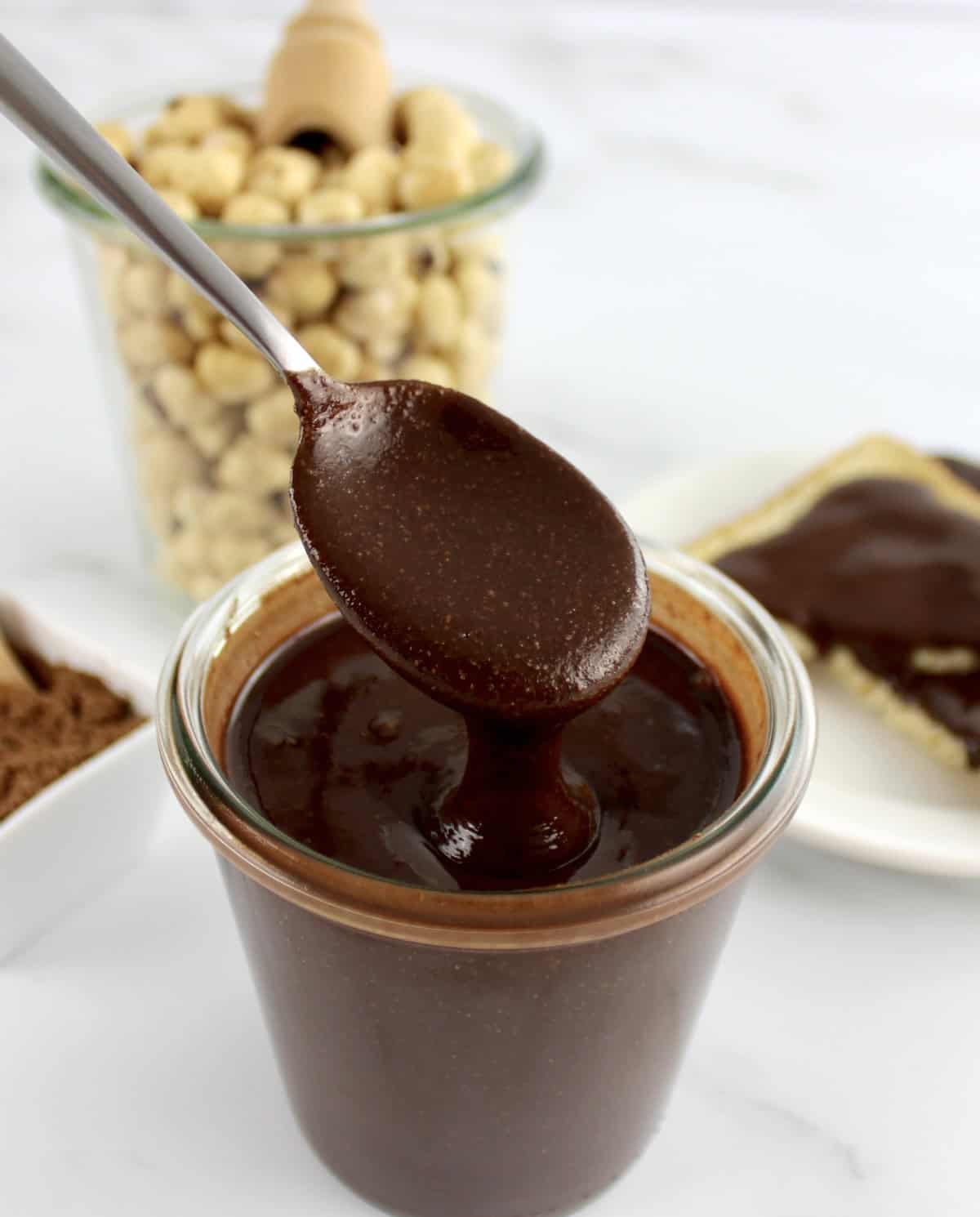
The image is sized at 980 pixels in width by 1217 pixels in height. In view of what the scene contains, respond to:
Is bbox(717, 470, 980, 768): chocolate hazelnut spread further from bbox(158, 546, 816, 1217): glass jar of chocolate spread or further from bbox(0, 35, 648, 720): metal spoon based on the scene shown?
bbox(0, 35, 648, 720): metal spoon

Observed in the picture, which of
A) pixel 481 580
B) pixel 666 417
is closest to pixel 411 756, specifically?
pixel 481 580

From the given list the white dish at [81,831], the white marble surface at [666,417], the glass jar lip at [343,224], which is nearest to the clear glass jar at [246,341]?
the glass jar lip at [343,224]

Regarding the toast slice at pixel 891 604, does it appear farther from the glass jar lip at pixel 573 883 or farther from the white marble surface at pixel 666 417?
the glass jar lip at pixel 573 883

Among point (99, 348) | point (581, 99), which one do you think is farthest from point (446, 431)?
point (581, 99)

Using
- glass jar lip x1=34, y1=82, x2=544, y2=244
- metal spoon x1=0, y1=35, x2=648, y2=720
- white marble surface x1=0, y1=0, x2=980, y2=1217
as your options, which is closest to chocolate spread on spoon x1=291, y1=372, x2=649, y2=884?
metal spoon x1=0, y1=35, x2=648, y2=720

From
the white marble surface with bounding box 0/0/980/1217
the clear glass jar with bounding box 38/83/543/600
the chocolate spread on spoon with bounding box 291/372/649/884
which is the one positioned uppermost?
the chocolate spread on spoon with bounding box 291/372/649/884

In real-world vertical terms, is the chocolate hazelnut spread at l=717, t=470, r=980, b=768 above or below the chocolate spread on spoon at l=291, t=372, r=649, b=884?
below

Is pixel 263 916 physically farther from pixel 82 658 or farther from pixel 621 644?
pixel 82 658
